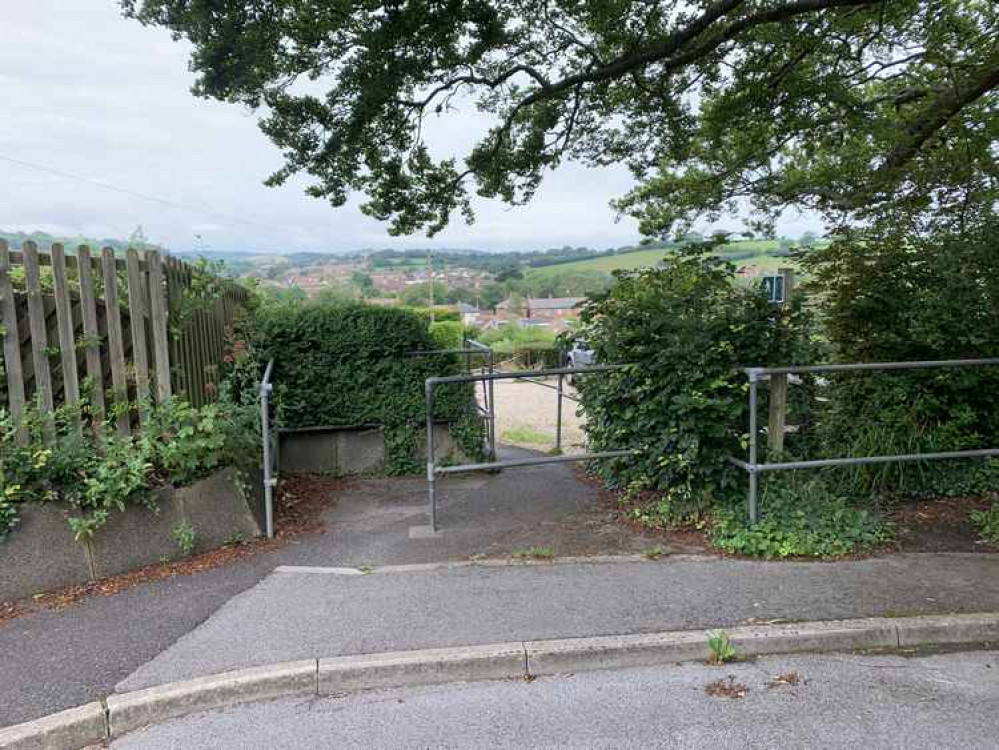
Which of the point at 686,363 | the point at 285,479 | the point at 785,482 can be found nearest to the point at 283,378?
the point at 285,479

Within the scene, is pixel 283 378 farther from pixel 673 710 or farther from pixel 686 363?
pixel 673 710

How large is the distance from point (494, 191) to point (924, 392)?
278 inches

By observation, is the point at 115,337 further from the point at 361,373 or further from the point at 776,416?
the point at 776,416

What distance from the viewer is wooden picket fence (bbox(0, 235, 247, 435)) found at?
435cm

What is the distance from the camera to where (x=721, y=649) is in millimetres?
3402

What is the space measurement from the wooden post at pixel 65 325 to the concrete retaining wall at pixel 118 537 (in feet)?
2.55

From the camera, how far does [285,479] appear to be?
24.5ft

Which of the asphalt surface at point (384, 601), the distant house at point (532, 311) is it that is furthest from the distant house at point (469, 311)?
the asphalt surface at point (384, 601)

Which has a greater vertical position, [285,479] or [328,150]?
[328,150]

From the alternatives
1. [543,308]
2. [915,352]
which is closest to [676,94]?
[915,352]

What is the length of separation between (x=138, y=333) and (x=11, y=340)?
73cm

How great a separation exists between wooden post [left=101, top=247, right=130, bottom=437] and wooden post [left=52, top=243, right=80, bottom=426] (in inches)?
8.5

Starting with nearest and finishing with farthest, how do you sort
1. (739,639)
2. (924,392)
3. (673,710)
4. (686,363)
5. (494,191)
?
1. (673,710)
2. (739,639)
3. (686,363)
4. (924,392)
5. (494,191)

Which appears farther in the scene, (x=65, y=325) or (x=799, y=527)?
(x=799, y=527)
